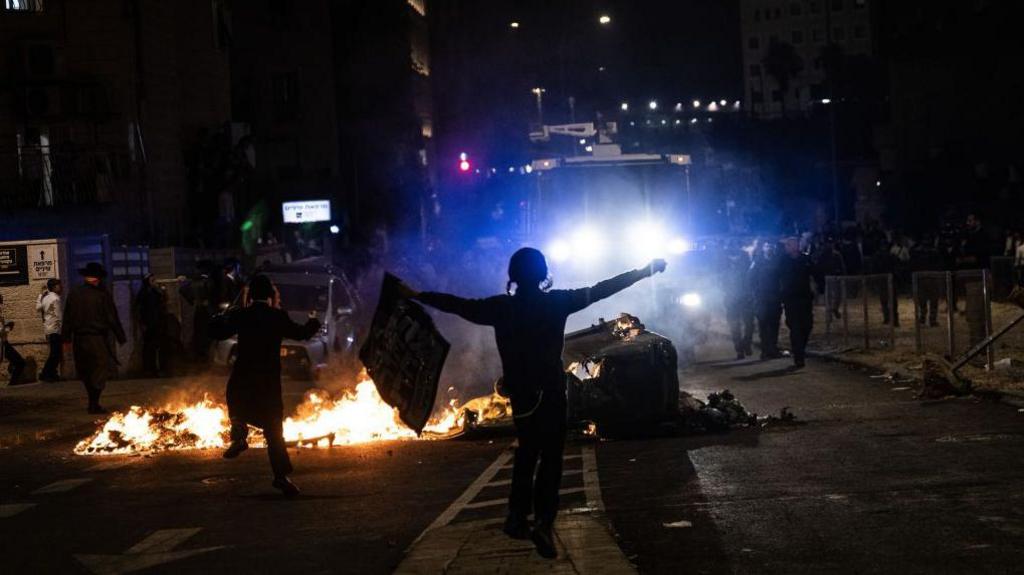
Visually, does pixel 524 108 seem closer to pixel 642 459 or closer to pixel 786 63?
pixel 642 459

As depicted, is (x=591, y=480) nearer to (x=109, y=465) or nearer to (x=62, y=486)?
(x=62, y=486)

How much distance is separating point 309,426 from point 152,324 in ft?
32.5

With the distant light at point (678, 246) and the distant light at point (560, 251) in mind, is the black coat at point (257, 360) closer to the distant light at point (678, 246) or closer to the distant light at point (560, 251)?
the distant light at point (560, 251)

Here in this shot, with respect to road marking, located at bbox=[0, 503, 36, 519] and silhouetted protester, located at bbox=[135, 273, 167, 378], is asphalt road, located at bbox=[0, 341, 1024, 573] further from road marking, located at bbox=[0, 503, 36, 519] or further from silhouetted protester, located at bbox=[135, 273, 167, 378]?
silhouetted protester, located at bbox=[135, 273, 167, 378]

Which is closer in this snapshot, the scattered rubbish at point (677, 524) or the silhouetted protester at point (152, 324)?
the scattered rubbish at point (677, 524)

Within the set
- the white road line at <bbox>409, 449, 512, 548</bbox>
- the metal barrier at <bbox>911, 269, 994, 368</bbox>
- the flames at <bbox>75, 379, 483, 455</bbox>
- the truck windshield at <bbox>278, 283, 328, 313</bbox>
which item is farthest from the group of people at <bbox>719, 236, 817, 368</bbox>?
the white road line at <bbox>409, 449, 512, 548</bbox>

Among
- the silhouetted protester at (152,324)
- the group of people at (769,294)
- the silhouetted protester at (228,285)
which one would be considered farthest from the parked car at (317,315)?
the group of people at (769,294)

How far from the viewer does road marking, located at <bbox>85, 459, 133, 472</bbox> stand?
1291cm

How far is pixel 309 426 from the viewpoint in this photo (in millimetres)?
14391

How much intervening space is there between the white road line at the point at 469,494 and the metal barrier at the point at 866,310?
11.7 meters

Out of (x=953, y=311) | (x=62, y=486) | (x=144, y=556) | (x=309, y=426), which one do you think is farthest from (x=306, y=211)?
(x=144, y=556)

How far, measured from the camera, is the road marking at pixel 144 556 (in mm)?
8062

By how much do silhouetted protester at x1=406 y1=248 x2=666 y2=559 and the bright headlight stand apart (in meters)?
15.4

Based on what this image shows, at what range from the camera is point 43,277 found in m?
23.1
